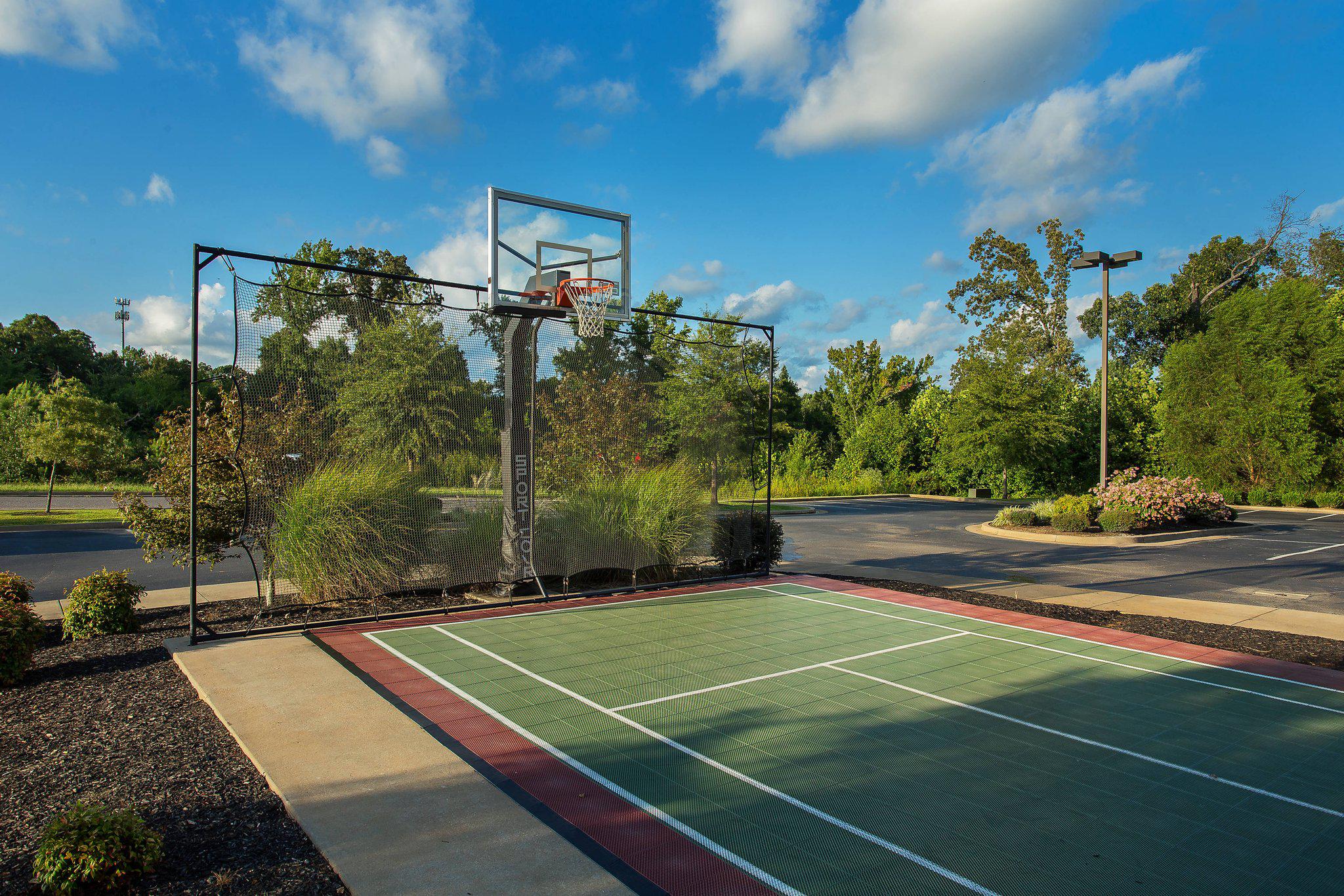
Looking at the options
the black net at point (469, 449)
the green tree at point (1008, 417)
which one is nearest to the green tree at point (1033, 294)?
the green tree at point (1008, 417)

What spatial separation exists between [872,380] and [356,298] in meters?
37.0

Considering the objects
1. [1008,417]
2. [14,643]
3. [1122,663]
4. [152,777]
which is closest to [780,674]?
[1122,663]

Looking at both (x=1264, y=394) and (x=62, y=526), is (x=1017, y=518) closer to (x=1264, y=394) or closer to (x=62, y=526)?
(x=1264, y=394)

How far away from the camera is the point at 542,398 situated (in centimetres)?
930

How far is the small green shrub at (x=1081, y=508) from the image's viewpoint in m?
18.7

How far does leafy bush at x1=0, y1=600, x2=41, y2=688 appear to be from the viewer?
5.69 meters

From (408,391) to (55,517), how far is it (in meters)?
18.1

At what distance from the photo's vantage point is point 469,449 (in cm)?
874

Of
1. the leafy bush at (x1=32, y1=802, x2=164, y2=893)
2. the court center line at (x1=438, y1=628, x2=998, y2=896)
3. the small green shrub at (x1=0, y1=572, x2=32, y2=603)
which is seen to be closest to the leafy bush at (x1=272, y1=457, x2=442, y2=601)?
the small green shrub at (x1=0, y1=572, x2=32, y2=603)

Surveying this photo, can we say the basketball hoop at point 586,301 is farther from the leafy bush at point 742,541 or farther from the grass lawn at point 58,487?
the grass lawn at point 58,487

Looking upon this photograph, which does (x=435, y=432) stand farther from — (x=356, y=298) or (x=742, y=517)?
(x=742, y=517)

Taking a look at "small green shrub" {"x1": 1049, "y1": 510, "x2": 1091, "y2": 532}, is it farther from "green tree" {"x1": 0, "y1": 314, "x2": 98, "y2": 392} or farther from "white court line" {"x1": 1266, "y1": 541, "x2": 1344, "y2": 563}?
"green tree" {"x1": 0, "y1": 314, "x2": 98, "y2": 392}

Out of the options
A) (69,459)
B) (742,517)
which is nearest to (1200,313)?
(742,517)

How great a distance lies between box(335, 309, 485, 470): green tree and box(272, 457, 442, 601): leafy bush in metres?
0.31
